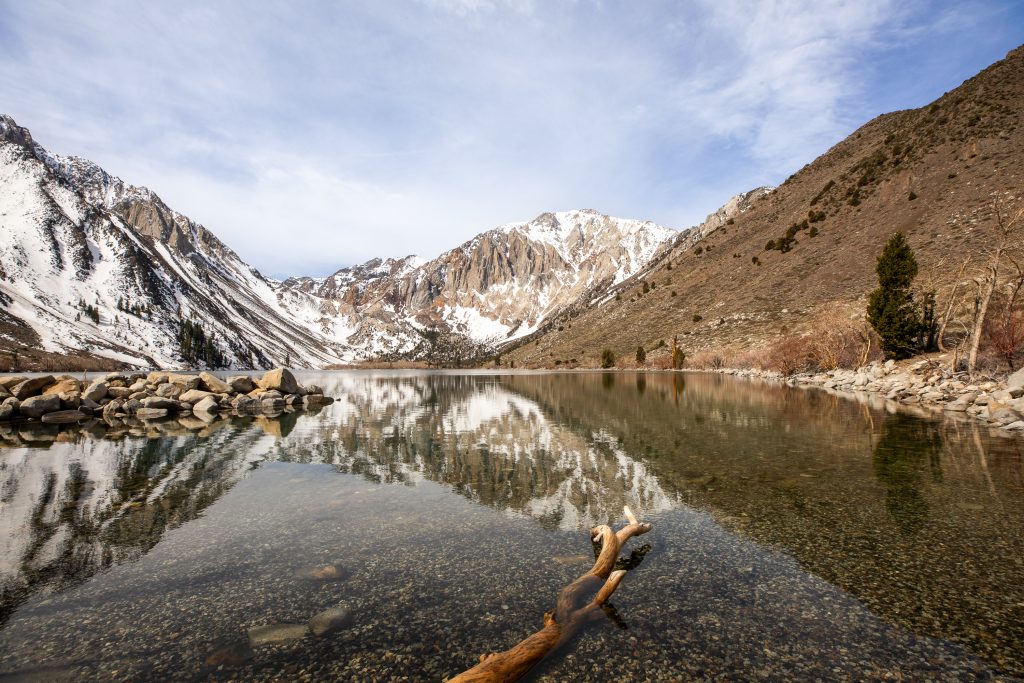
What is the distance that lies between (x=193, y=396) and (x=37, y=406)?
29.8ft

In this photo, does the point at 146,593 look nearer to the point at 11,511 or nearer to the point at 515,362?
the point at 11,511

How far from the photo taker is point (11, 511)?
39.3 feet

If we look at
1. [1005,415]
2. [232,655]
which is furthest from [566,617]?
[1005,415]

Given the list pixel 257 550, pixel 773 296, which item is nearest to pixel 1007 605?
pixel 257 550

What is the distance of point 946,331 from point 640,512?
44.7 m

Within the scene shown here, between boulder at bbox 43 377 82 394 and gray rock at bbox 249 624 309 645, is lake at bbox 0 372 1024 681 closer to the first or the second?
gray rock at bbox 249 624 309 645

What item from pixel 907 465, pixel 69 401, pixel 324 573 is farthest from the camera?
pixel 69 401

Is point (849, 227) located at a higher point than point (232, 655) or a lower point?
higher

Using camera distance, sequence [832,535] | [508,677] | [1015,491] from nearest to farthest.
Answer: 1. [508,677]
2. [832,535]
3. [1015,491]

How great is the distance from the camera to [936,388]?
98.4 feet

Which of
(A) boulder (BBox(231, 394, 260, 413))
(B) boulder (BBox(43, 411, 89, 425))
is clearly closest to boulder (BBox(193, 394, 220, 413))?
(A) boulder (BBox(231, 394, 260, 413))

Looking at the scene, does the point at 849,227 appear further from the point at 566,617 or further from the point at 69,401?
the point at 69,401

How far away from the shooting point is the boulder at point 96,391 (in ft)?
117

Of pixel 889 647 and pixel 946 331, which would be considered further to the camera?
pixel 946 331
